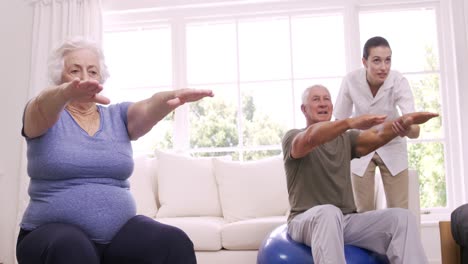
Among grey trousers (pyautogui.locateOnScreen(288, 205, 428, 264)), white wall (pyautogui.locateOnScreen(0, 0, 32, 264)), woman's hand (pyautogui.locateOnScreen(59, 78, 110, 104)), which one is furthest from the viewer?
white wall (pyautogui.locateOnScreen(0, 0, 32, 264))

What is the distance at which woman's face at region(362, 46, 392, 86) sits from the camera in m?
2.84

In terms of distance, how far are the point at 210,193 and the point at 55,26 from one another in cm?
197

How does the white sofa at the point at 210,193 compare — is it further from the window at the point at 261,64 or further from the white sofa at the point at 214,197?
the window at the point at 261,64

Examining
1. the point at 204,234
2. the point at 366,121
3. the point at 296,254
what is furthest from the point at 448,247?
the point at 204,234

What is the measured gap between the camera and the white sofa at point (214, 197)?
3.06m

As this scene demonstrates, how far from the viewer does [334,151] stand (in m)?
2.47

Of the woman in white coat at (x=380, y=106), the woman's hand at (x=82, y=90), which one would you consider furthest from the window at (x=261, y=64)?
the woman's hand at (x=82, y=90)

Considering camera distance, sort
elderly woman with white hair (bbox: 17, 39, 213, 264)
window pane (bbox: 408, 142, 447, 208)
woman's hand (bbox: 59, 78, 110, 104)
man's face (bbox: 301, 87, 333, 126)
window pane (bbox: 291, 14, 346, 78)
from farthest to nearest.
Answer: window pane (bbox: 291, 14, 346, 78)
window pane (bbox: 408, 142, 447, 208)
man's face (bbox: 301, 87, 333, 126)
elderly woman with white hair (bbox: 17, 39, 213, 264)
woman's hand (bbox: 59, 78, 110, 104)

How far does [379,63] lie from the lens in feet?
9.35

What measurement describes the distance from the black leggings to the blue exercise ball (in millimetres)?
744

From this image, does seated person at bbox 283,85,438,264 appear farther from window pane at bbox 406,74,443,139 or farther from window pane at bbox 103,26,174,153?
window pane at bbox 103,26,174,153

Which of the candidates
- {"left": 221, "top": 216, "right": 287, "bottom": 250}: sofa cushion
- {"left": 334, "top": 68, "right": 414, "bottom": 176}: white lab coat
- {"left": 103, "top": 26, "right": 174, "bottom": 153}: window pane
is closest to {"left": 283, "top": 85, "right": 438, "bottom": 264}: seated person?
{"left": 334, "top": 68, "right": 414, "bottom": 176}: white lab coat

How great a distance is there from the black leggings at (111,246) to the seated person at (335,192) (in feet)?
2.38

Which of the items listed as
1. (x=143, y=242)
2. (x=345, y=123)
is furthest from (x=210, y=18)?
(x=143, y=242)
